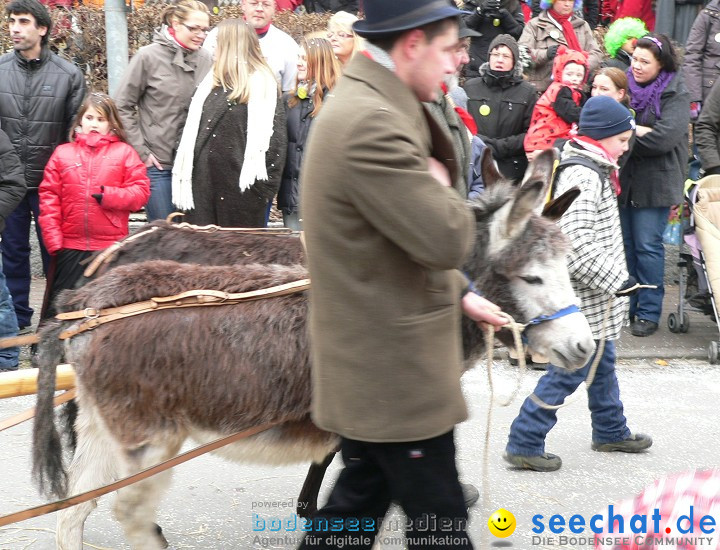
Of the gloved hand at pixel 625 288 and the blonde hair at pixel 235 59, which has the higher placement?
the blonde hair at pixel 235 59

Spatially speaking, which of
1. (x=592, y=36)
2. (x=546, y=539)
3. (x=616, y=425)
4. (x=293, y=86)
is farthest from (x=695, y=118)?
(x=546, y=539)

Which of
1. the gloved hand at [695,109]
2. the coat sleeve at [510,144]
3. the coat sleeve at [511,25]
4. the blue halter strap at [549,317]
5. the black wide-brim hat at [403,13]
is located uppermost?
the coat sleeve at [511,25]

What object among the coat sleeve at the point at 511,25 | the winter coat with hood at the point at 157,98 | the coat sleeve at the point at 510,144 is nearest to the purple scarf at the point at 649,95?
the coat sleeve at the point at 510,144

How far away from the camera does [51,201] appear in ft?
21.4

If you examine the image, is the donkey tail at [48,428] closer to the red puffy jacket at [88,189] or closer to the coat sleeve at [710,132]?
the red puffy jacket at [88,189]

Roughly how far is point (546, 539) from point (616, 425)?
122cm

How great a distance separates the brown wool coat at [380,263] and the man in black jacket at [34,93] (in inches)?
192

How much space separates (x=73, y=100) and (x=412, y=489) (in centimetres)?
530

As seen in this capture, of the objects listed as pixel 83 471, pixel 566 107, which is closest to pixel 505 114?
pixel 566 107

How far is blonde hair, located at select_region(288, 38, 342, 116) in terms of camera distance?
269 inches

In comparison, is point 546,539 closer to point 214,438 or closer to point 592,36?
point 214,438

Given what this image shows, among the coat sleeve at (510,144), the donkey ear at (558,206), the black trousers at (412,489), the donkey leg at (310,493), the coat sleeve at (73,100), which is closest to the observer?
the black trousers at (412,489)

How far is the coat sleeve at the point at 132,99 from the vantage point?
6980mm

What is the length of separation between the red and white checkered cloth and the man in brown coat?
0.59 meters
